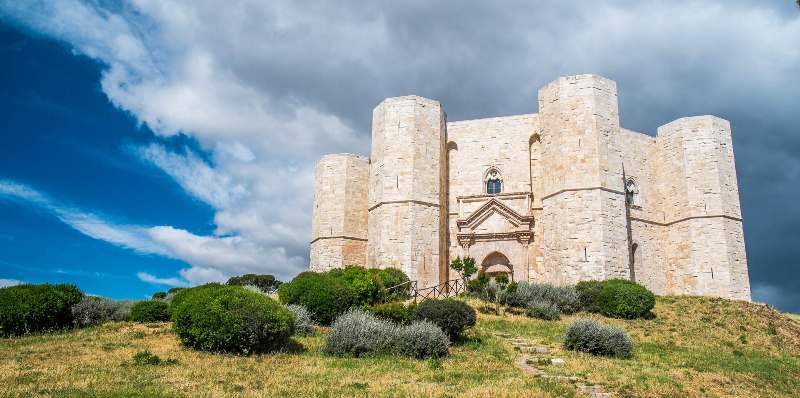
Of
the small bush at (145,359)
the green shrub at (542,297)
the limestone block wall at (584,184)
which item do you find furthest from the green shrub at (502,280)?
the small bush at (145,359)

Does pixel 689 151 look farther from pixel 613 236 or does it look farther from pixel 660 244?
pixel 613 236

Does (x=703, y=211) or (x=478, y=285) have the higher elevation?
(x=703, y=211)

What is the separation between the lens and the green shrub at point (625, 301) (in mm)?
19609

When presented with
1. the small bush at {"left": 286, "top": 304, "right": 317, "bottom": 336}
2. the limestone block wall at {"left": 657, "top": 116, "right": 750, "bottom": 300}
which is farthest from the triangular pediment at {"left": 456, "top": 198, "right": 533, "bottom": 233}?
the small bush at {"left": 286, "top": 304, "right": 317, "bottom": 336}

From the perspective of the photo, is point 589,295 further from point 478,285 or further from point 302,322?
point 302,322

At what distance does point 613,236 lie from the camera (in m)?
24.4

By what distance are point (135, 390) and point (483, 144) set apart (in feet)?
73.4

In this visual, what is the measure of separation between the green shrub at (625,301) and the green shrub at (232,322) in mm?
12165

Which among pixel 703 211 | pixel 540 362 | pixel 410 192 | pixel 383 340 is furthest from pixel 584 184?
pixel 383 340

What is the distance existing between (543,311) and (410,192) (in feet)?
31.2

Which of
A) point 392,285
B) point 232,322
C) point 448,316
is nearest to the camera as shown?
point 232,322

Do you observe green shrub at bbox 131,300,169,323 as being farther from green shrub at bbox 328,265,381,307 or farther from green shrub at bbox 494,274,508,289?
green shrub at bbox 494,274,508,289

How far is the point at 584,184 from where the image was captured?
2462cm

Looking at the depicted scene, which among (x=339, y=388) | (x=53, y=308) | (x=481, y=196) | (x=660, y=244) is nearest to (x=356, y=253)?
(x=481, y=196)
